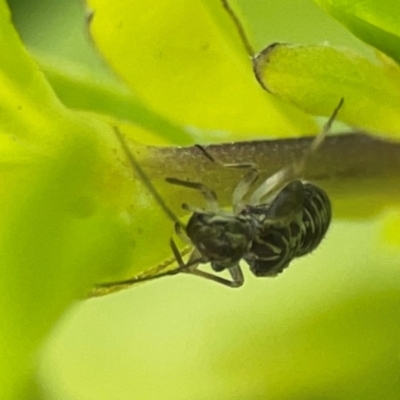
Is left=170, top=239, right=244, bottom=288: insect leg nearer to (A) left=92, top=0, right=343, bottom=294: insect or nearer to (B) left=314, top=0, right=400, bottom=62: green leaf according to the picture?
(A) left=92, top=0, right=343, bottom=294: insect

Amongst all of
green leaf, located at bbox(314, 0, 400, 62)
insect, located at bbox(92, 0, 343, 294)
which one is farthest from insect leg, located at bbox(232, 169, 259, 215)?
green leaf, located at bbox(314, 0, 400, 62)

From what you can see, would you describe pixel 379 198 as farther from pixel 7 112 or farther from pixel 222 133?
pixel 7 112

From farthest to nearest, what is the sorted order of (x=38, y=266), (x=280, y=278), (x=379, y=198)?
(x=280, y=278), (x=379, y=198), (x=38, y=266)

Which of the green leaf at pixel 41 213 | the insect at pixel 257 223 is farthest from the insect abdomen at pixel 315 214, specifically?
the green leaf at pixel 41 213

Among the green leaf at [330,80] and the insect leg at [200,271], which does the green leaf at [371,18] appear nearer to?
the green leaf at [330,80]

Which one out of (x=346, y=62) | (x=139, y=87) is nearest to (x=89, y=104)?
(x=139, y=87)
